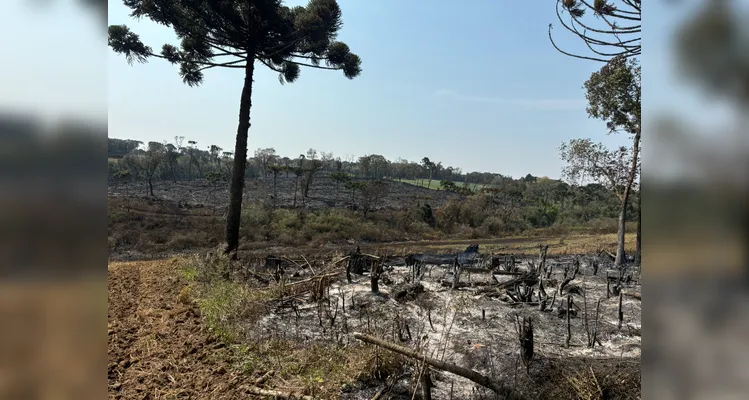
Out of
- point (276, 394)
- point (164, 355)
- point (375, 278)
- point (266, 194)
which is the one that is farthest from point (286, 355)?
point (266, 194)

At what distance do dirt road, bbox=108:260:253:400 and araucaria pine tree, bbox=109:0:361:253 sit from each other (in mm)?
3817

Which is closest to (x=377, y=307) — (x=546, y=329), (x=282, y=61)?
(x=546, y=329)

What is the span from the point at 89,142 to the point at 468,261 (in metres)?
9.73

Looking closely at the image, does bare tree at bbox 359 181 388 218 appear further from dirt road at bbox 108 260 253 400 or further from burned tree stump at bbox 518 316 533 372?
burned tree stump at bbox 518 316 533 372

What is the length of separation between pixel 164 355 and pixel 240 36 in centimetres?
822

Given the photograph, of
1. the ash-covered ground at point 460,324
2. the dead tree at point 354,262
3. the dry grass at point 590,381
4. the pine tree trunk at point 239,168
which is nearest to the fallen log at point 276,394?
the ash-covered ground at point 460,324

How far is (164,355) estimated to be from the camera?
13.0ft

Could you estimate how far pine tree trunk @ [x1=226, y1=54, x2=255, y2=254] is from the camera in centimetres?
941

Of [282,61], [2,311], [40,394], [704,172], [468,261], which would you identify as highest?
[282,61]

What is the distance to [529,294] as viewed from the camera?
6.13m

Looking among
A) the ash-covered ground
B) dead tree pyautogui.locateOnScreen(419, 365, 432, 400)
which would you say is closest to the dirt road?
the ash-covered ground

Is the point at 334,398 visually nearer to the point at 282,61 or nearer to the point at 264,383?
the point at 264,383

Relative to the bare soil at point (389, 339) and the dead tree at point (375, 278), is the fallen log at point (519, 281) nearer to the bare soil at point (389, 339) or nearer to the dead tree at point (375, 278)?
the bare soil at point (389, 339)

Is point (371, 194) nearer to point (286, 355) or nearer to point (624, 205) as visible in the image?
point (624, 205)
